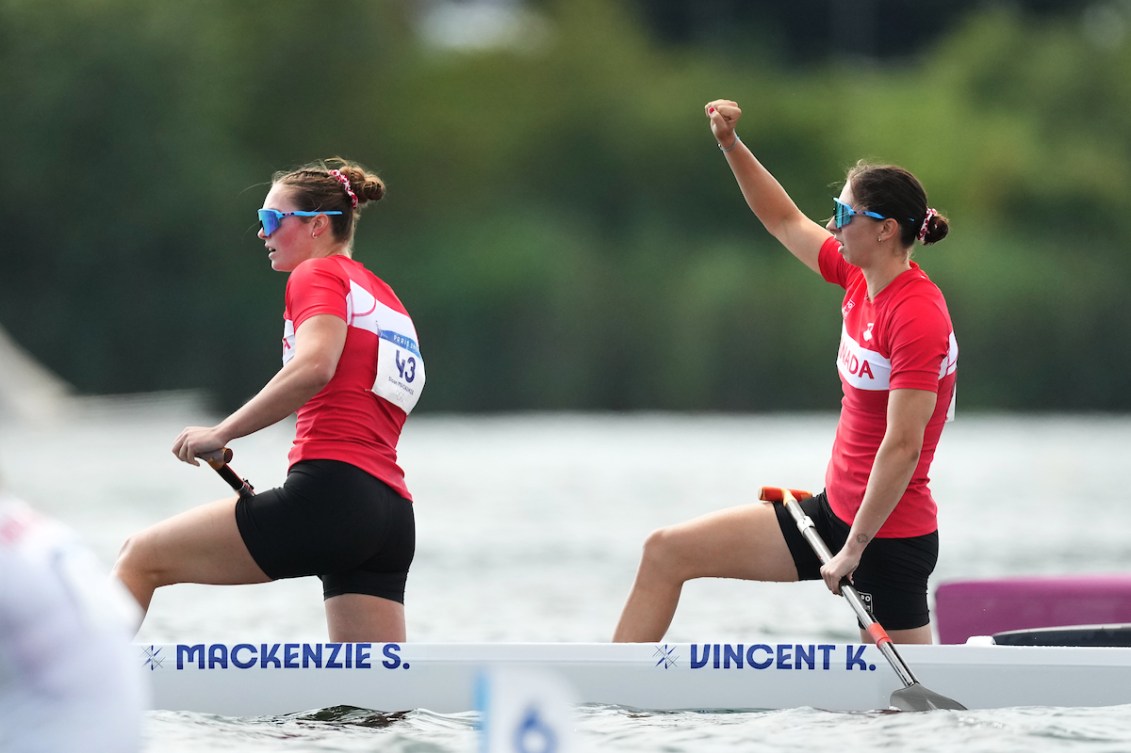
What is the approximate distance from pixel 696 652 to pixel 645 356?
29.2 m

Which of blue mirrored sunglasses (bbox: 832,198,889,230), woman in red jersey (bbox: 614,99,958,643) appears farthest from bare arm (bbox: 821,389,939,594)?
blue mirrored sunglasses (bbox: 832,198,889,230)

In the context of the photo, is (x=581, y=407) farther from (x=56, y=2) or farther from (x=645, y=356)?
(x=56, y=2)

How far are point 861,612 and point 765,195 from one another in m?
1.31

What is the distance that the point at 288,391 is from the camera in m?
4.86

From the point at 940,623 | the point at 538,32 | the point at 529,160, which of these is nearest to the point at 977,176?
the point at 529,160

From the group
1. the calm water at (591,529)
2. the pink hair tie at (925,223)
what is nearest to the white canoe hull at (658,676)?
the calm water at (591,529)

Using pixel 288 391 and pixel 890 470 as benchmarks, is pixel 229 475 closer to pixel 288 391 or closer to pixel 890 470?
pixel 288 391

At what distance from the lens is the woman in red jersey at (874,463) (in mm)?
5070

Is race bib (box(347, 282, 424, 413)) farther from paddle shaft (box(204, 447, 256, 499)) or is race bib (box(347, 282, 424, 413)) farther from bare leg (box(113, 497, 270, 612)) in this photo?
bare leg (box(113, 497, 270, 612))

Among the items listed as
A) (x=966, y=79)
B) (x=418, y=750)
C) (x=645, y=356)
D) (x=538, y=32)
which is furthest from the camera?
(x=538, y=32)

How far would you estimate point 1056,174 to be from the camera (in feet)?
142

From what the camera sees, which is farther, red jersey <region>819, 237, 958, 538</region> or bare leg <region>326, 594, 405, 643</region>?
bare leg <region>326, 594, 405, 643</region>

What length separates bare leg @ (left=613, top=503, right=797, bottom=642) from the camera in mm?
5363

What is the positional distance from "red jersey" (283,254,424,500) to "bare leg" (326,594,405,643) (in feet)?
1.08
